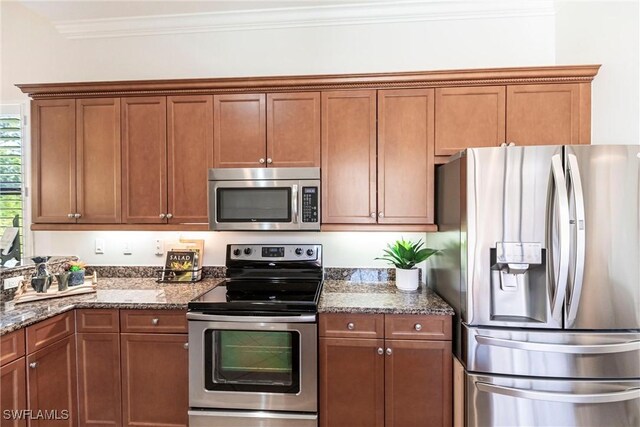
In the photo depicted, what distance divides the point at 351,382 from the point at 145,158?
2.05m

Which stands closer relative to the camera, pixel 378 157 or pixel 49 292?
pixel 49 292

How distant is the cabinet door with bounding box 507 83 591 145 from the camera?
202 centimetres

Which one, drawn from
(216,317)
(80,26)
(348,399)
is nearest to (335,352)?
(348,399)

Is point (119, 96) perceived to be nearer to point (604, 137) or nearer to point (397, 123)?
point (397, 123)

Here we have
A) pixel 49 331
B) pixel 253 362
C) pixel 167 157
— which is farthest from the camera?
pixel 167 157

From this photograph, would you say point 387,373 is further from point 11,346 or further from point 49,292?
point 49,292

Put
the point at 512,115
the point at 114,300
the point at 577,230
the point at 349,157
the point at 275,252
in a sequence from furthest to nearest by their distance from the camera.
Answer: the point at 275,252
the point at 349,157
the point at 512,115
the point at 114,300
the point at 577,230

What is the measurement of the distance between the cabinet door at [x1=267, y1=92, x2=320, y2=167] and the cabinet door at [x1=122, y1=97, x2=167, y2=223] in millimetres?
788

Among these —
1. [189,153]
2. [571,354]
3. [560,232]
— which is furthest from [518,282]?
[189,153]

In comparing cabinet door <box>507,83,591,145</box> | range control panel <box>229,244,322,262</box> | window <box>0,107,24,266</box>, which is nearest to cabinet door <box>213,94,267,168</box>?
range control panel <box>229,244,322,262</box>

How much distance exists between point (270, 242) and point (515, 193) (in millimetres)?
1704

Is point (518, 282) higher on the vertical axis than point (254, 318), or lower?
higher

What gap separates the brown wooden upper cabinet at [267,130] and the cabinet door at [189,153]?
82 millimetres

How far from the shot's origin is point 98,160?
2.29 metres
